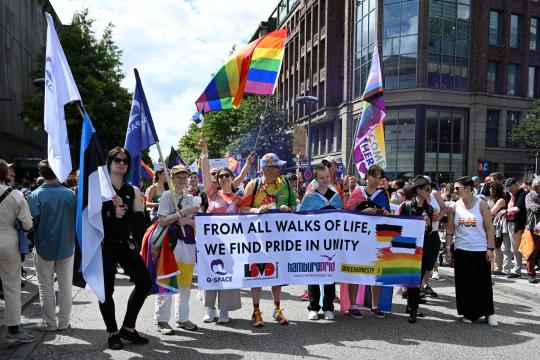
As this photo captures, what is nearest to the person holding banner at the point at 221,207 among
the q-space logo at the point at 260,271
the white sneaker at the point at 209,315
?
the white sneaker at the point at 209,315

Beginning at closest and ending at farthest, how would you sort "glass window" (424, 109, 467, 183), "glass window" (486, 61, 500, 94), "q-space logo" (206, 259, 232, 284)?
1. "q-space logo" (206, 259, 232, 284)
2. "glass window" (424, 109, 467, 183)
3. "glass window" (486, 61, 500, 94)

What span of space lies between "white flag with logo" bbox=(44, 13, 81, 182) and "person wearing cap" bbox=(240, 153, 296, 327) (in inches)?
87.5

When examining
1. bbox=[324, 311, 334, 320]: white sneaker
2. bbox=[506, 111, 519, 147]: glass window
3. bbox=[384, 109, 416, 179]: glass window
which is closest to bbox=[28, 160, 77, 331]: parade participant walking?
bbox=[324, 311, 334, 320]: white sneaker

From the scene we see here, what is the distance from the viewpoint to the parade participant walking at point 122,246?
5.02 m

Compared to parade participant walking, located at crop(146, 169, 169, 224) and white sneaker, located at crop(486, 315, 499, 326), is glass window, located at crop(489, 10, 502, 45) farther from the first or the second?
white sneaker, located at crop(486, 315, 499, 326)

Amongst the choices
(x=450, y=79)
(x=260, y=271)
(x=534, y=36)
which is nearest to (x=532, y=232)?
(x=260, y=271)

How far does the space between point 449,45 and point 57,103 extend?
106 feet

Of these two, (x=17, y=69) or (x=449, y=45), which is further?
(x=17, y=69)

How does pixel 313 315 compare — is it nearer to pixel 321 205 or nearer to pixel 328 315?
pixel 328 315

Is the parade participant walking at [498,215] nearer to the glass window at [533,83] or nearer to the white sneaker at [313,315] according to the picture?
the white sneaker at [313,315]

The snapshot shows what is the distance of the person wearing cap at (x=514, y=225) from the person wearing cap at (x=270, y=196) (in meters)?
5.96

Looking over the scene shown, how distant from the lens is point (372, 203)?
6438 mm

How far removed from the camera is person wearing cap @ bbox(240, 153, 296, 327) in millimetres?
6008

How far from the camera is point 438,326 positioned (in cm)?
603
